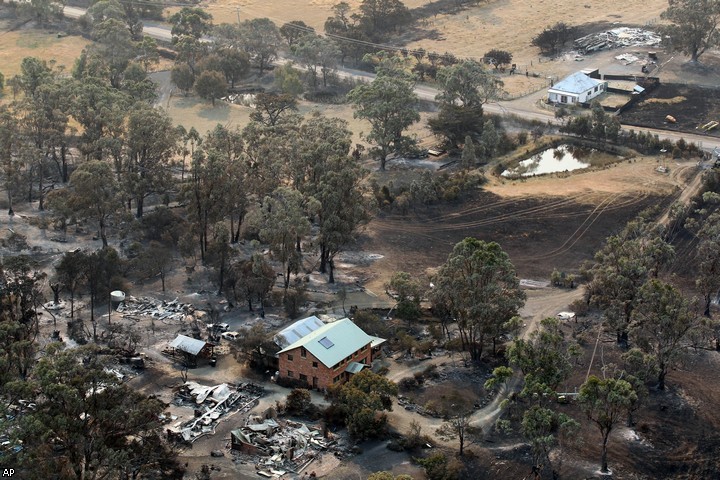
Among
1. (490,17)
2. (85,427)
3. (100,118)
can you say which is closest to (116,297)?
(85,427)

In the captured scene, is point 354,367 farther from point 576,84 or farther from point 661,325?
point 576,84

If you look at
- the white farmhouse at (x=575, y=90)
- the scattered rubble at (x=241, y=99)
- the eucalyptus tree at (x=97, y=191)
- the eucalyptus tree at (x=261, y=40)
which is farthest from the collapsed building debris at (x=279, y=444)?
the eucalyptus tree at (x=261, y=40)

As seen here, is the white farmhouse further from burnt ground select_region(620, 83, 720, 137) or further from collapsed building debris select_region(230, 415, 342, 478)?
collapsed building debris select_region(230, 415, 342, 478)

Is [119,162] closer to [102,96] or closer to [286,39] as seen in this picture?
[102,96]

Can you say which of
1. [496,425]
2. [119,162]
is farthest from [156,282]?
[496,425]

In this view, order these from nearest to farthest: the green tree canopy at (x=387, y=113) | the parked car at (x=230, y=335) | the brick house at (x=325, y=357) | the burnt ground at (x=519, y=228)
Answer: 1. the brick house at (x=325, y=357)
2. the parked car at (x=230, y=335)
3. the burnt ground at (x=519, y=228)
4. the green tree canopy at (x=387, y=113)

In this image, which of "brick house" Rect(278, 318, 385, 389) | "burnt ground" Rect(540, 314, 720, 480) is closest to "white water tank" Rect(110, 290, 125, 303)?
"brick house" Rect(278, 318, 385, 389)

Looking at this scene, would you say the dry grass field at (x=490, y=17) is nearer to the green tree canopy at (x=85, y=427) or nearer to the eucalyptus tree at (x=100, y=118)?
the eucalyptus tree at (x=100, y=118)

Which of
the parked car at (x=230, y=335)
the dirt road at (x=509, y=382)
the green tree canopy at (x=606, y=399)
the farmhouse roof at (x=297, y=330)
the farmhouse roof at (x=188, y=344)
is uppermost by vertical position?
the green tree canopy at (x=606, y=399)
